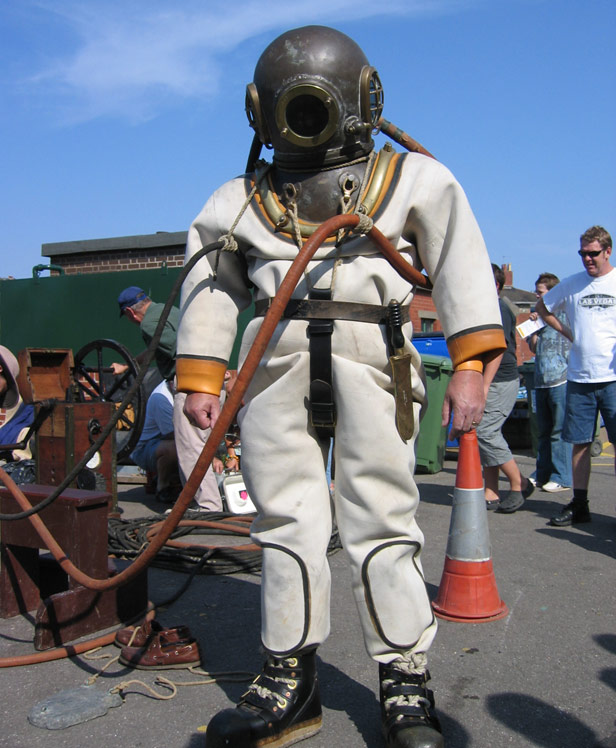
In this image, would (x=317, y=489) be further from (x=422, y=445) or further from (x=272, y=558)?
(x=422, y=445)

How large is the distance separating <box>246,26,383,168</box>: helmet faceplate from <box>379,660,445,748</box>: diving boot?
1.56 meters

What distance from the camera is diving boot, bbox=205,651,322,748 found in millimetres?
2057

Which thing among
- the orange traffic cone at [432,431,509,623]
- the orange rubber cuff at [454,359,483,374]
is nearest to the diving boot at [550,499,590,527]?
the orange traffic cone at [432,431,509,623]

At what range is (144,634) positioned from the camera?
2861mm

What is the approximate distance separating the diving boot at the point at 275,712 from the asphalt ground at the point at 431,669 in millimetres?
83

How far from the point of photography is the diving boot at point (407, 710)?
205 cm

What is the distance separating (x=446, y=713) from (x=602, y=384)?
3268 mm

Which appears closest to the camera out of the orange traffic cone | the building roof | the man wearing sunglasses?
the orange traffic cone

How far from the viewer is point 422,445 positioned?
7980mm

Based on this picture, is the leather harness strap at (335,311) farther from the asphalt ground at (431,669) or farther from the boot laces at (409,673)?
the asphalt ground at (431,669)

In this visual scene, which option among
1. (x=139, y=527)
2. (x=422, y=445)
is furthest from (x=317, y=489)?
(x=422, y=445)

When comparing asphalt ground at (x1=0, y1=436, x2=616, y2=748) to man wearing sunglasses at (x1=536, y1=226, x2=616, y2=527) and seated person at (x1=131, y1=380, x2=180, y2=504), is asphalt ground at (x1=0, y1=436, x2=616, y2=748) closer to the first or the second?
man wearing sunglasses at (x1=536, y1=226, x2=616, y2=527)

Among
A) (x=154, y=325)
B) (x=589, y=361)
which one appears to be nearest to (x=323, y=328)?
(x=589, y=361)

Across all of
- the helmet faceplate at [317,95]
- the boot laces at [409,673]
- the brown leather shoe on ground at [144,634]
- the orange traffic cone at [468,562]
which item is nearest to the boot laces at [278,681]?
the boot laces at [409,673]
